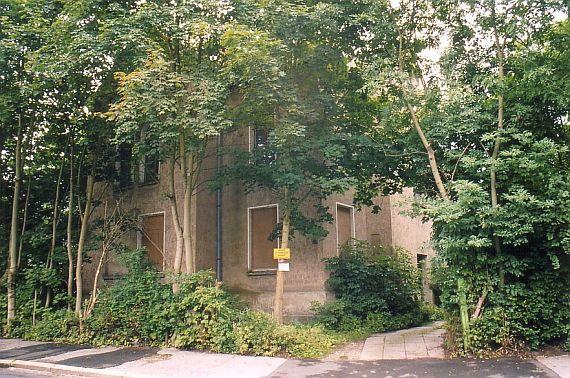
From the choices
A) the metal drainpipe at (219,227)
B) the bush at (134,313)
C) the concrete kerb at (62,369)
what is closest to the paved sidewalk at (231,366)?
the concrete kerb at (62,369)

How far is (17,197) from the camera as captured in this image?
15711 millimetres

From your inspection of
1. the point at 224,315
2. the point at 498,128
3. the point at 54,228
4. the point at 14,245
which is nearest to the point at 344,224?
the point at 224,315

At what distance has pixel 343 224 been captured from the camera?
1573cm

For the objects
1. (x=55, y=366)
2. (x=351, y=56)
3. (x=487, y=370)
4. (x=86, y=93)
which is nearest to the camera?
(x=487, y=370)

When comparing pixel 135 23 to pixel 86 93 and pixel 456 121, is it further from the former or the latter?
pixel 456 121

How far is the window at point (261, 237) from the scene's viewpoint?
15.0 m

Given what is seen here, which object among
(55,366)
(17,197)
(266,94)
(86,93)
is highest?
(86,93)

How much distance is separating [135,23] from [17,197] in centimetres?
796

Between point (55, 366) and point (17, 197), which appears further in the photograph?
point (17, 197)

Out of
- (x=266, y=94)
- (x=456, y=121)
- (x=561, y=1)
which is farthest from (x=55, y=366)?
(x=561, y=1)

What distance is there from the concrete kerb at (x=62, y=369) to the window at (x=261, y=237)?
6.10 m

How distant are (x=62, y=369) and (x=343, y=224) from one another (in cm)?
866

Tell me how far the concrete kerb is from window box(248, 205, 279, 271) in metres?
6.10

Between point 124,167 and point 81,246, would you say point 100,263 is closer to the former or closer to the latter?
point 81,246
